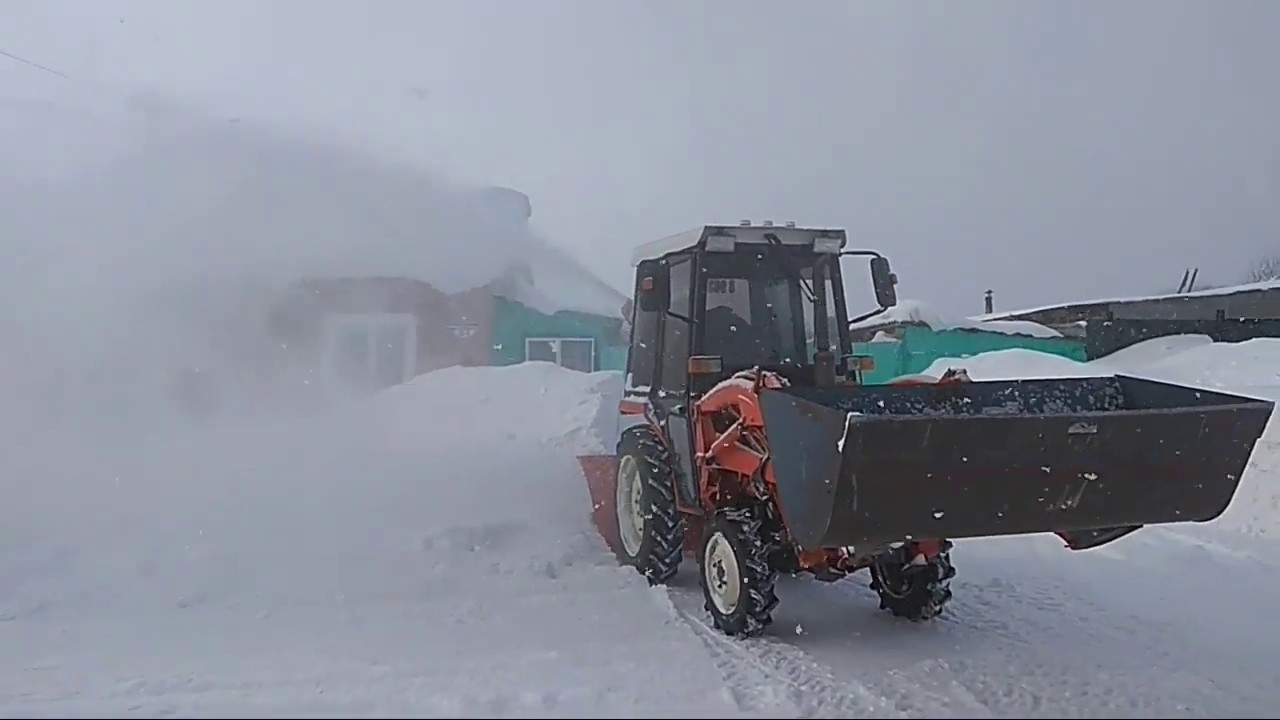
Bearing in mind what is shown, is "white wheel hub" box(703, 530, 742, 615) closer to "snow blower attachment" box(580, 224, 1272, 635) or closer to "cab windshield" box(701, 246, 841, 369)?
"snow blower attachment" box(580, 224, 1272, 635)

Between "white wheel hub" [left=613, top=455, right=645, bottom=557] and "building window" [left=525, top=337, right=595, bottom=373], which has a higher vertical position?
"building window" [left=525, top=337, right=595, bottom=373]

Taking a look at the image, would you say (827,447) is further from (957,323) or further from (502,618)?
(957,323)

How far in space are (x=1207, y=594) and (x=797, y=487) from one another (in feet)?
11.8

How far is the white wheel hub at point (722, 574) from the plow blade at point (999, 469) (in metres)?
0.84

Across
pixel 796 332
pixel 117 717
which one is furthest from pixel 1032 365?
pixel 117 717

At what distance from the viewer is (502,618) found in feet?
18.5

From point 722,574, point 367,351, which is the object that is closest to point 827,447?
point 722,574

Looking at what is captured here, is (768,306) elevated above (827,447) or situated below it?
above

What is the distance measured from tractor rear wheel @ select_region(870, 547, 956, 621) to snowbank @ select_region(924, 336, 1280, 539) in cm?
387

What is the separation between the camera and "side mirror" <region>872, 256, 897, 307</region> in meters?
6.14

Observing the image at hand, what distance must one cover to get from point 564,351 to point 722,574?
16974 millimetres

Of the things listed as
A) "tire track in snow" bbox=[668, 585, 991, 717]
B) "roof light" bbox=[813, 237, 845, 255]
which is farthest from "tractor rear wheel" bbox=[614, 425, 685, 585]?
"roof light" bbox=[813, 237, 845, 255]

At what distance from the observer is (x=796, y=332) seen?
654 centimetres

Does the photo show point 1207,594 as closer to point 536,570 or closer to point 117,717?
point 536,570
